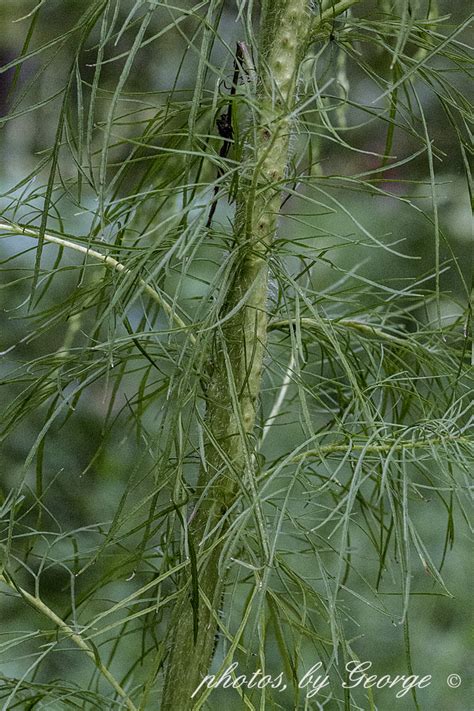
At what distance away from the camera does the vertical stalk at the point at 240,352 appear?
1.30ft

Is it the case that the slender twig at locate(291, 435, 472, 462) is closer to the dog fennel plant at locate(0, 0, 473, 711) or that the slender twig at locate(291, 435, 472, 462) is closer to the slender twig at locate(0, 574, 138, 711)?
the dog fennel plant at locate(0, 0, 473, 711)

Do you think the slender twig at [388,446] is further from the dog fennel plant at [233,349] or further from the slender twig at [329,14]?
the slender twig at [329,14]

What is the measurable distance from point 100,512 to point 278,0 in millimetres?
768

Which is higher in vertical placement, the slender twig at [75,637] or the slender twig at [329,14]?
the slender twig at [329,14]

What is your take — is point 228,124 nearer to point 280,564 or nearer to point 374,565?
point 280,564

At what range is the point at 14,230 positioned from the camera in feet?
1.53

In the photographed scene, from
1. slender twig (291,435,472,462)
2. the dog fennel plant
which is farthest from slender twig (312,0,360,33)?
slender twig (291,435,472,462)

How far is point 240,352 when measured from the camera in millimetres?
414

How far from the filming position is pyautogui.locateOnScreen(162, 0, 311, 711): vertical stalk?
1.30 feet

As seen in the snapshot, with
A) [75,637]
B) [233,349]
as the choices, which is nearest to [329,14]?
[233,349]

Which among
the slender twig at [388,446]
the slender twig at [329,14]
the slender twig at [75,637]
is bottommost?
the slender twig at [75,637]

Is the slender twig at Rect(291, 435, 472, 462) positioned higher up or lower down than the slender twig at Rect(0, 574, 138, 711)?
higher up

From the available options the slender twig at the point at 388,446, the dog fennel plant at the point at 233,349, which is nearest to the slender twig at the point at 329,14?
the dog fennel plant at the point at 233,349

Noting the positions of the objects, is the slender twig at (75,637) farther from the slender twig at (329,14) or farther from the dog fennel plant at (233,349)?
the slender twig at (329,14)
